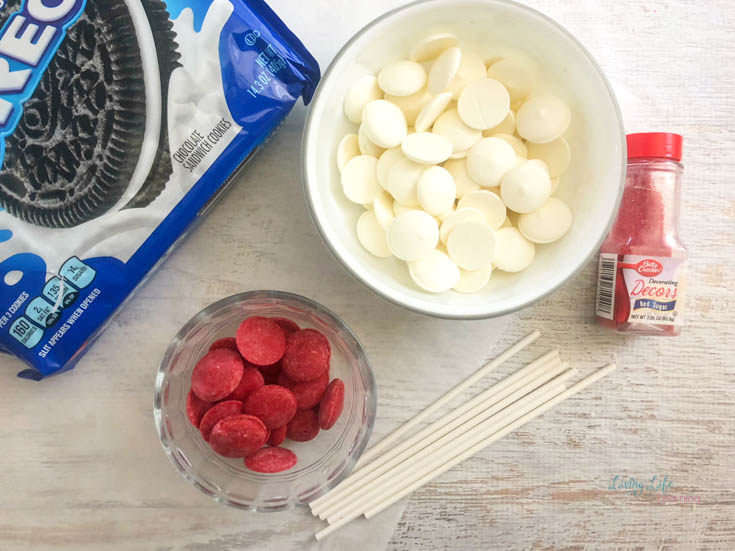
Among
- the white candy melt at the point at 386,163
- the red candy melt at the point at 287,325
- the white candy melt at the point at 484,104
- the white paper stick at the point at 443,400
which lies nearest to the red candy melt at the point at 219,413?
the red candy melt at the point at 287,325

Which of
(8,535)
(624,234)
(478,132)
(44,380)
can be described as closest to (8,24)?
(44,380)

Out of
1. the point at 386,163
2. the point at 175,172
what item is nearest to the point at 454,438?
the point at 386,163

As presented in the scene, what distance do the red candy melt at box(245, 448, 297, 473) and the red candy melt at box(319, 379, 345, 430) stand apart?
5 cm

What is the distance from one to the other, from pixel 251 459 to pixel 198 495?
184mm

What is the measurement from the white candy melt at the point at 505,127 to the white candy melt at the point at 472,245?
0.40ft

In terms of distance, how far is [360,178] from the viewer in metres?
0.65

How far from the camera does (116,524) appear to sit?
2.48 feet

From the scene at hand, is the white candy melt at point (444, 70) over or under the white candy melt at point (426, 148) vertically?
over

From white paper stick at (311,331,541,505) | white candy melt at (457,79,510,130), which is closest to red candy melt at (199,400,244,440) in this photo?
white paper stick at (311,331,541,505)

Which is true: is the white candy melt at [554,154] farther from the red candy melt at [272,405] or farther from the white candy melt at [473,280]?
the red candy melt at [272,405]

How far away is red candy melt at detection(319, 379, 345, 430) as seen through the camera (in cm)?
63

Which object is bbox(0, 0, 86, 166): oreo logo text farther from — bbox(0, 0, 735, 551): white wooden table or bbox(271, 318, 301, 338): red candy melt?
bbox(271, 318, 301, 338): red candy melt

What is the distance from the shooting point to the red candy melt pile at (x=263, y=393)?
615 mm

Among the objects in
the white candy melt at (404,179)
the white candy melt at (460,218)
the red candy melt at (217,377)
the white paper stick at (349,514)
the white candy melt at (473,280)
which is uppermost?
the white candy melt at (404,179)
